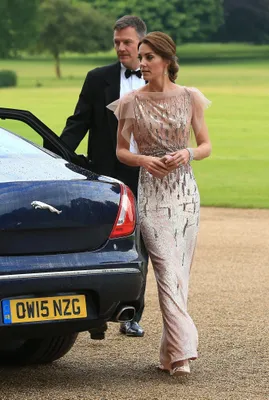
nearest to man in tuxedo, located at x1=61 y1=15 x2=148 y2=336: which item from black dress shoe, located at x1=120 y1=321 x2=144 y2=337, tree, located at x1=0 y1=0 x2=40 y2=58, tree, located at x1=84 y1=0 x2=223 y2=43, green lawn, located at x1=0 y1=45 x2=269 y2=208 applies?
black dress shoe, located at x1=120 y1=321 x2=144 y2=337

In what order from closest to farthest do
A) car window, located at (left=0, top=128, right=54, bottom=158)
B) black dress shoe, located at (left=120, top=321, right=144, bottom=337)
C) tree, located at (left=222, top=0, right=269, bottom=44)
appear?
car window, located at (left=0, top=128, right=54, bottom=158), black dress shoe, located at (left=120, top=321, right=144, bottom=337), tree, located at (left=222, top=0, right=269, bottom=44)

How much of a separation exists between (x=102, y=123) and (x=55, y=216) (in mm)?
2366

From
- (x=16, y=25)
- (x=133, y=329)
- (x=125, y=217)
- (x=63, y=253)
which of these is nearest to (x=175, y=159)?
(x=125, y=217)

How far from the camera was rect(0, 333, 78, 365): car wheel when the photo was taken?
648 cm

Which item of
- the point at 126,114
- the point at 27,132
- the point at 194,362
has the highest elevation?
the point at 126,114

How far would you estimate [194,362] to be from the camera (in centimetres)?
659

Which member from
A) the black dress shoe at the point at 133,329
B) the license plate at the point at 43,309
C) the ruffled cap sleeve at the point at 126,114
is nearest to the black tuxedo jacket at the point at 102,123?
the black dress shoe at the point at 133,329

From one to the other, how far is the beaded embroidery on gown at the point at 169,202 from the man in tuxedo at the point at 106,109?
1190 millimetres

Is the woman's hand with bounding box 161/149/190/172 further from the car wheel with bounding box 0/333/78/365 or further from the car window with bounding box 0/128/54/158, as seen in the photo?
the car wheel with bounding box 0/333/78/365

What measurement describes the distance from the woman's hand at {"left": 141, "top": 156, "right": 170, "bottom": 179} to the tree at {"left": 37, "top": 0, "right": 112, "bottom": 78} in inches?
4079

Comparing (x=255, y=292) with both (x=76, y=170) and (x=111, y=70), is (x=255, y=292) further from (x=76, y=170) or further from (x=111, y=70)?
(x=76, y=170)

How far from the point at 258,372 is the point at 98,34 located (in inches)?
4259

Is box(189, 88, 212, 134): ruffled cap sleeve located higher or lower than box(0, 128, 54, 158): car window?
higher

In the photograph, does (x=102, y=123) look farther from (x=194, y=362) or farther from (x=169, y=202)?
(x=194, y=362)
